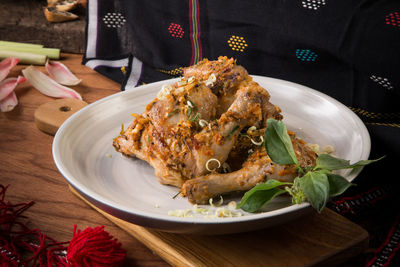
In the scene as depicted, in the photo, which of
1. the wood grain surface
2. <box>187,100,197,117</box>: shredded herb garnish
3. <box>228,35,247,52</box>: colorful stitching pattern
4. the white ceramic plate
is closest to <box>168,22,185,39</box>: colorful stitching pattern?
<box>228,35,247,52</box>: colorful stitching pattern

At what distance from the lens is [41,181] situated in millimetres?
2107

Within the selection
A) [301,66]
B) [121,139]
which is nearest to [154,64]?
[301,66]

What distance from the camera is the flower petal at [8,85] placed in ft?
9.34

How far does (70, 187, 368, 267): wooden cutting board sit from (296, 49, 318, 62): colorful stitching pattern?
3.42 feet

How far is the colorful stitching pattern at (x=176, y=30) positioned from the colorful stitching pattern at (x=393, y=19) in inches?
51.9

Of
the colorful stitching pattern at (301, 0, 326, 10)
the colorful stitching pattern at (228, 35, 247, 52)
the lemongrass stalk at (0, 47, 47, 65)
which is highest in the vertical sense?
the colorful stitching pattern at (301, 0, 326, 10)

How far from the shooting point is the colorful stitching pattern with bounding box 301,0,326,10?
2244 millimetres

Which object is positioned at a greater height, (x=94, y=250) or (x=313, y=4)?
(x=313, y=4)

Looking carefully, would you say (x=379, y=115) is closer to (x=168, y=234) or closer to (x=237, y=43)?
(x=237, y=43)

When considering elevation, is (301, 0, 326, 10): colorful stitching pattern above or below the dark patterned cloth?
above

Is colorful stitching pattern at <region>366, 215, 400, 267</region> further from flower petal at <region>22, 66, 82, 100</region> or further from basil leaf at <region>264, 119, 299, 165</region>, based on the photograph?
flower petal at <region>22, 66, 82, 100</region>

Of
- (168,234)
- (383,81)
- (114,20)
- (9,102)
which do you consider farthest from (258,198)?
(114,20)

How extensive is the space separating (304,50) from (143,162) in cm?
111

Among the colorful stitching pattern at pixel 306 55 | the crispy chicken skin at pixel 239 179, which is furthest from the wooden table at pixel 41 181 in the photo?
the colorful stitching pattern at pixel 306 55
